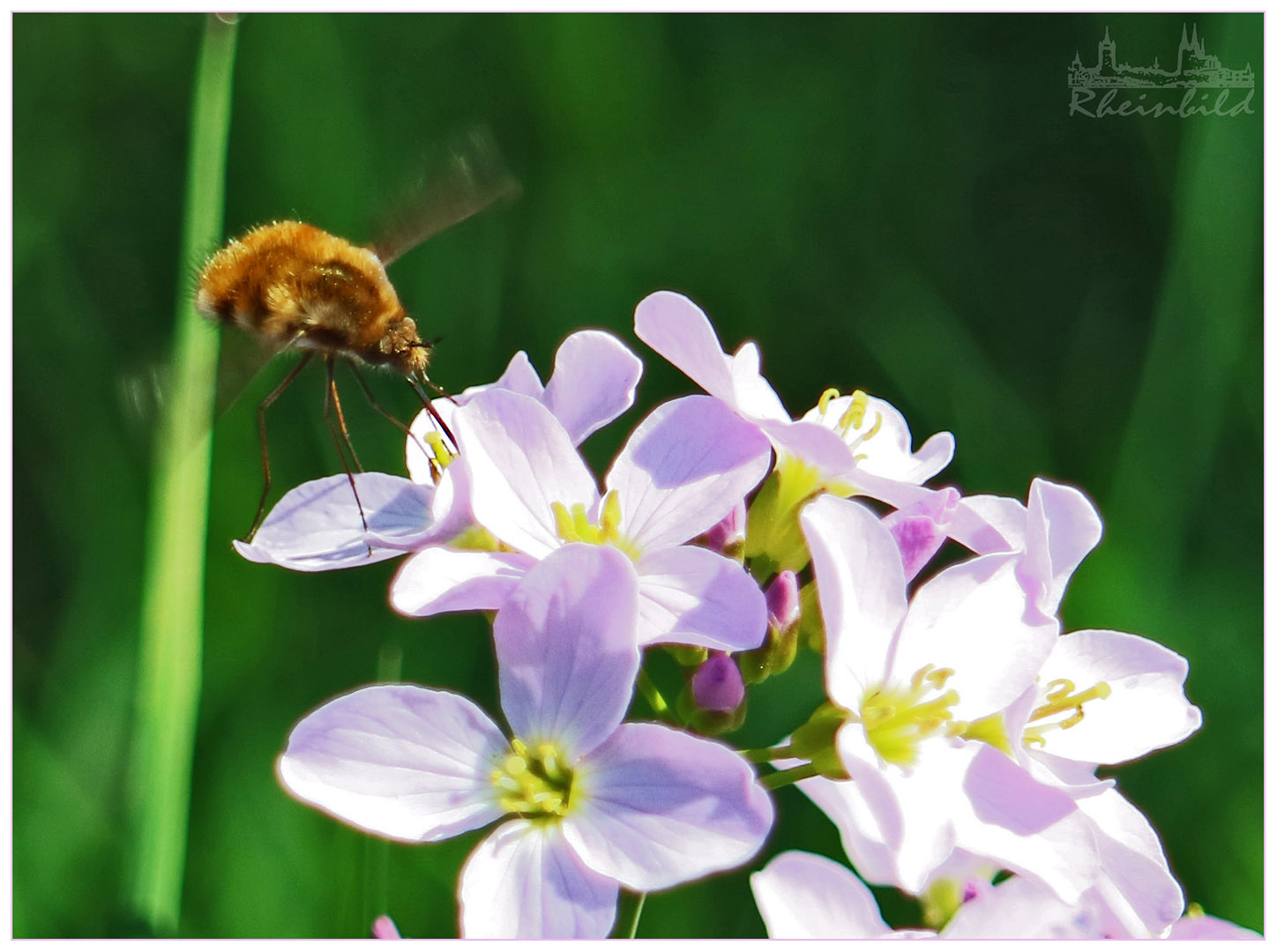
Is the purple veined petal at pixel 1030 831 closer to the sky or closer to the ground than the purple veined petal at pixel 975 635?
closer to the ground

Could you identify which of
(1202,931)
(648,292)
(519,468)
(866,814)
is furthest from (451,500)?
(648,292)

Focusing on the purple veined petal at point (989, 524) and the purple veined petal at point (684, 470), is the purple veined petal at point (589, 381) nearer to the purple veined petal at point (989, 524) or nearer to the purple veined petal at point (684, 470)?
the purple veined petal at point (684, 470)

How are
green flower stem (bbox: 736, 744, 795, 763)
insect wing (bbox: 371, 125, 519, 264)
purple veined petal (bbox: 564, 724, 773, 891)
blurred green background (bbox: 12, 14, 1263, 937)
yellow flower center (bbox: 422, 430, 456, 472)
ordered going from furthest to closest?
blurred green background (bbox: 12, 14, 1263, 937) → insect wing (bbox: 371, 125, 519, 264) → yellow flower center (bbox: 422, 430, 456, 472) → green flower stem (bbox: 736, 744, 795, 763) → purple veined petal (bbox: 564, 724, 773, 891)

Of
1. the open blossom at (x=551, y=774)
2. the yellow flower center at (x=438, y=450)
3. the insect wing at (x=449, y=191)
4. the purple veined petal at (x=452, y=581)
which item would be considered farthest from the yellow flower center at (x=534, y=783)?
the insect wing at (x=449, y=191)

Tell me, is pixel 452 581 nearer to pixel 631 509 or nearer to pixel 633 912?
pixel 631 509

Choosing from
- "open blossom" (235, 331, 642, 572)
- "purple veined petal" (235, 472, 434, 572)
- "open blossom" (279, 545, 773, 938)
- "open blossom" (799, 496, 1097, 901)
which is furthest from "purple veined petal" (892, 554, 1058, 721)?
"purple veined petal" (235, 472, 434, 572)

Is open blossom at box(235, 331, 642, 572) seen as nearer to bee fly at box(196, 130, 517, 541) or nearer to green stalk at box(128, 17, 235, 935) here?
bee fly at box(196, 130, 517, 541)
